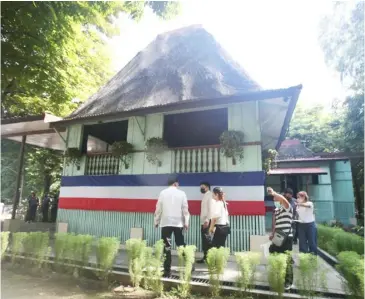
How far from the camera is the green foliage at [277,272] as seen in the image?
162 inches

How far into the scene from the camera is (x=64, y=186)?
9547 mm

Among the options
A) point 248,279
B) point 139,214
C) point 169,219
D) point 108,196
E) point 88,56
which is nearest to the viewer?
point 248,279

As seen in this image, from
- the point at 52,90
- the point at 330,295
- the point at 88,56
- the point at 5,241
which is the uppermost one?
the point at 88,56

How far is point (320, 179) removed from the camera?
16.6m

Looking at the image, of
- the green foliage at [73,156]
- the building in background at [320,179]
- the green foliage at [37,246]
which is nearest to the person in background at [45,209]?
the green foliage at [73,156]

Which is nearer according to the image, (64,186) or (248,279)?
(248,279)

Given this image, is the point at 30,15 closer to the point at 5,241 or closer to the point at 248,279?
the point at 5,241

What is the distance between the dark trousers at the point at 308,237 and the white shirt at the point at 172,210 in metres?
3.22

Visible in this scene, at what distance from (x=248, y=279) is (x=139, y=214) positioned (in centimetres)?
450

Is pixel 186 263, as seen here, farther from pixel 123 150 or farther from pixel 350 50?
pixel 350 50

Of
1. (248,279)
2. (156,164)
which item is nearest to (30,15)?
(156,164)

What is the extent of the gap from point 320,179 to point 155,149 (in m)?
12.7

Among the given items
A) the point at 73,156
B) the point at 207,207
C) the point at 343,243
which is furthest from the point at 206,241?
the point at 73,156

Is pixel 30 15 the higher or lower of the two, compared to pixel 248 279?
higher
